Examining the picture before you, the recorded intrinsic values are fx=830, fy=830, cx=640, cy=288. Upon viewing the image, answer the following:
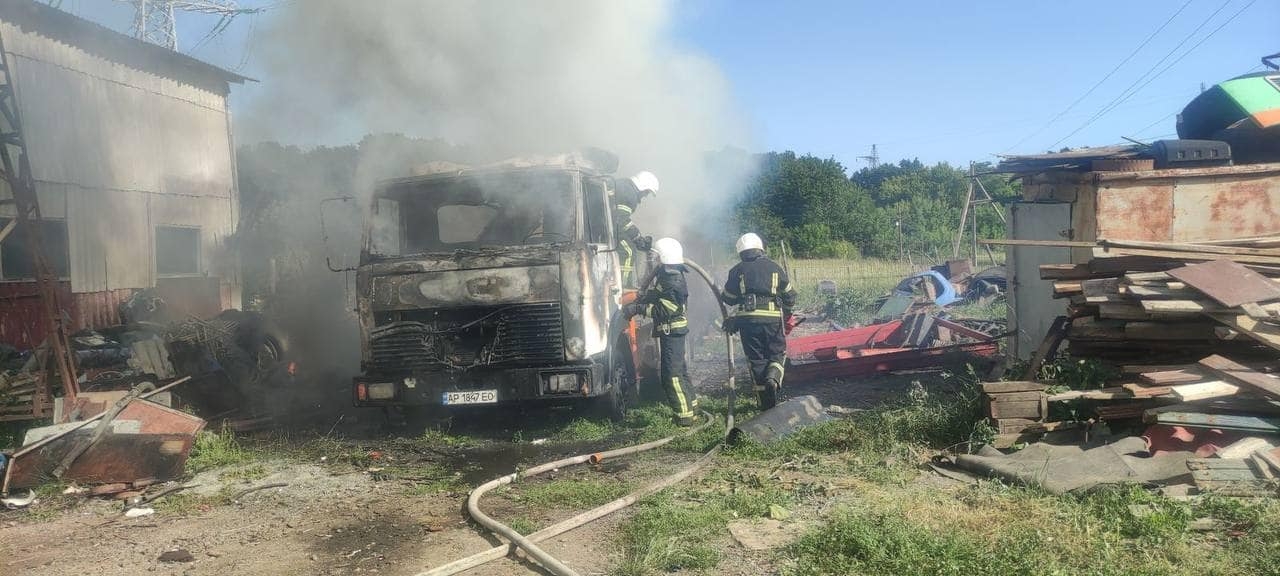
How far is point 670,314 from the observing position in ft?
24.1

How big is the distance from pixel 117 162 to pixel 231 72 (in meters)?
3.12

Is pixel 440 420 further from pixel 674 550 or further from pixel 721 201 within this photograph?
pixel 721 201

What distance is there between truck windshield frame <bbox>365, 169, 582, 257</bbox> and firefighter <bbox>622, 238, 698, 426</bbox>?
2.99 ft

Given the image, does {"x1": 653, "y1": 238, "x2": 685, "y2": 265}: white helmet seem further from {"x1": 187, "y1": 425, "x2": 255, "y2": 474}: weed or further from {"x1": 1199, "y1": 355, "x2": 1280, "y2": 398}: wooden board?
{"x1": 1199, "y1": 355, "x2": 1280, "y2": 398}: wooden board

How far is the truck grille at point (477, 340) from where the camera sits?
6.60 meters

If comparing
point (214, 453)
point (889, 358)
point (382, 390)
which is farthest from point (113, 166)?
point (889, 358)

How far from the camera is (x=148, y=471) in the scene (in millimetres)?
5793

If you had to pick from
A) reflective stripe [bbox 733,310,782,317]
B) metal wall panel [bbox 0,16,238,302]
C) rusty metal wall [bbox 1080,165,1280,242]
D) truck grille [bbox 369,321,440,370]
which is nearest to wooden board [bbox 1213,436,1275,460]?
rusty metal wall [bbox 1080,165,1280,242]

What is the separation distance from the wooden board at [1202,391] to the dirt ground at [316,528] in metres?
2.90

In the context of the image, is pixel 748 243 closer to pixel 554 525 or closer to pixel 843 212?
pixel 554 525

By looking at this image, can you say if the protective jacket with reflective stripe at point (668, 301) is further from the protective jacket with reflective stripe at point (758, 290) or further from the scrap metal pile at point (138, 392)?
the scrap metal pile at point (138, 392)

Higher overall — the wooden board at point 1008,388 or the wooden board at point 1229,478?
the wooden board at point 1008,388

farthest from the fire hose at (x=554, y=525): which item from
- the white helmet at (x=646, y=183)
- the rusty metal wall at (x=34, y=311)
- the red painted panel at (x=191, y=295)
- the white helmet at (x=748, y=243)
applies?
the red painted panel at (x=191, y=295)

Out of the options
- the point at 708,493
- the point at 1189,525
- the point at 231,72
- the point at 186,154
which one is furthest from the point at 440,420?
the point at 231,72
